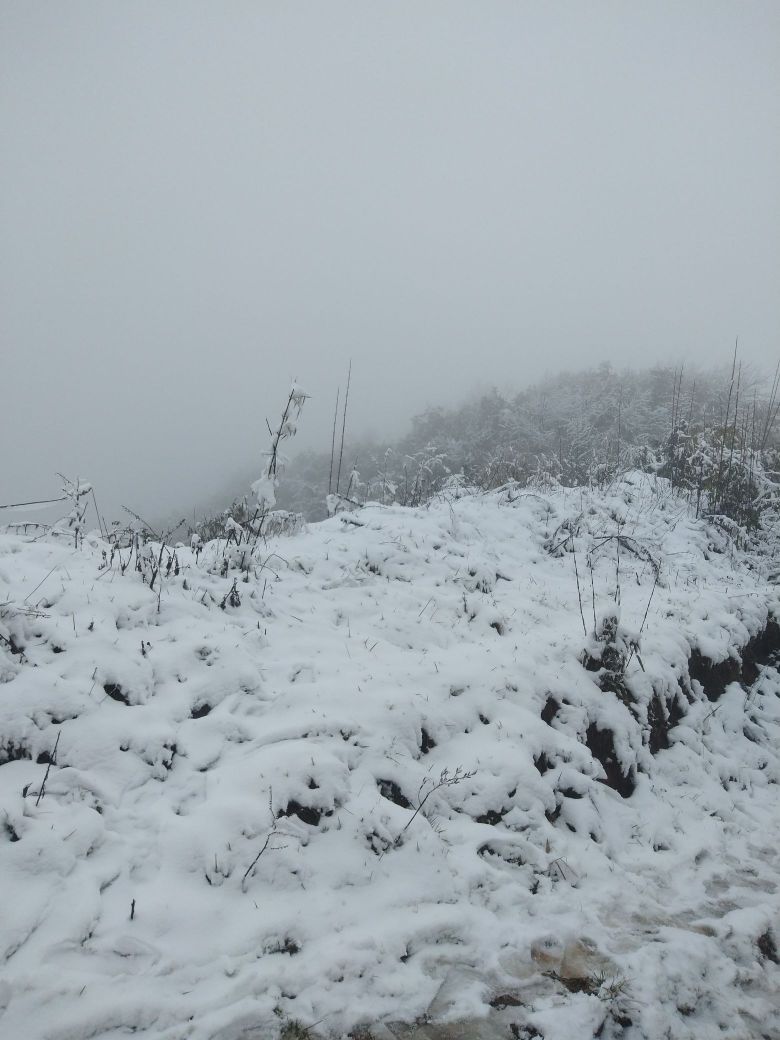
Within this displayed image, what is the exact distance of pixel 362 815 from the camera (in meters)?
3.10

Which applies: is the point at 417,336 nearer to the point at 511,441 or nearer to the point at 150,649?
the point at 511,441

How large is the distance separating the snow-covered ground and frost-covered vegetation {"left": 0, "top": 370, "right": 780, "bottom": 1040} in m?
0.01

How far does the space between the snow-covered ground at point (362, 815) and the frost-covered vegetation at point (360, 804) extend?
14mm

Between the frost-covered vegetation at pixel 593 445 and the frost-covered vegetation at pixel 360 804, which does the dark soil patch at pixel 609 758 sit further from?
the frost-covered vegetation at pixel 593 445

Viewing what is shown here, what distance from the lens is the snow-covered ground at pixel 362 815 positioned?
7.52ft

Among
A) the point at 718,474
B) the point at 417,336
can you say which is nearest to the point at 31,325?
the point at 417,336

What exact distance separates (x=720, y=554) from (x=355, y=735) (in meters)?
8.44

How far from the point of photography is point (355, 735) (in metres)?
3.53

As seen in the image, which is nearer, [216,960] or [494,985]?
[216,960]

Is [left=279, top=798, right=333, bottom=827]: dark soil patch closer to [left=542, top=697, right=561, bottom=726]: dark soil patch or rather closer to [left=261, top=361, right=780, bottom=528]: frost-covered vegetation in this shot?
[left=542, top=697, right=561, bottom=726]: dark soil patch

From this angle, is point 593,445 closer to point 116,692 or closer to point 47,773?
→ point 116,692

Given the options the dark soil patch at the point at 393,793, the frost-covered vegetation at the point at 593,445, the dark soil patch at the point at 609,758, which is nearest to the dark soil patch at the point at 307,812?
the dark soil patch at the point at 393,793

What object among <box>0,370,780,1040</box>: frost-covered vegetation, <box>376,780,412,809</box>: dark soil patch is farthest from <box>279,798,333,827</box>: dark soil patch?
<box>376,780,412,809</box>: dark soil patch

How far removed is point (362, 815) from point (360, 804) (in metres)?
0.07
